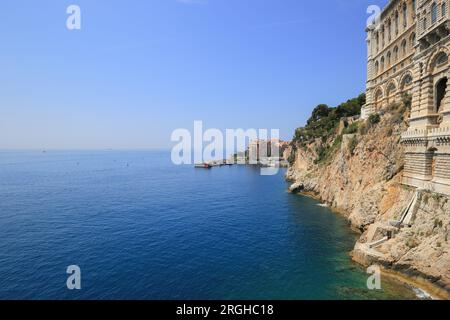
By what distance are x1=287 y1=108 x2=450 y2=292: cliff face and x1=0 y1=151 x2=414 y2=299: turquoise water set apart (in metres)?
2.31

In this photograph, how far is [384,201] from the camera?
30.8 metres

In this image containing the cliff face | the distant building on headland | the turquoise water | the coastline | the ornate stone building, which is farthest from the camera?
the distant building on headland

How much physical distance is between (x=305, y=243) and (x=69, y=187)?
55.5 meters

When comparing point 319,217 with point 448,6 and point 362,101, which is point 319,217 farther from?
point 362,101

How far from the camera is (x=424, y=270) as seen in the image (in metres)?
21.0

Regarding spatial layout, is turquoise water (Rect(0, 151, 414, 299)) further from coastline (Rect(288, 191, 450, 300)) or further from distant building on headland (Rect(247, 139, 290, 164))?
distant building on headland (Rect(247, 139, 290, 164))

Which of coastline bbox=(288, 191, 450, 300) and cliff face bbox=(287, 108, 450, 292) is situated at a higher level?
cliff face bbox=(287, 108, 450, 292)

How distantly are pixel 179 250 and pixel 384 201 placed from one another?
22.2 meters

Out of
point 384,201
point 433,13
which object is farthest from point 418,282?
point 433,13

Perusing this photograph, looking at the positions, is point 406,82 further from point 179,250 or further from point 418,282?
point 179,250

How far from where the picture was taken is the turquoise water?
67.5 ft

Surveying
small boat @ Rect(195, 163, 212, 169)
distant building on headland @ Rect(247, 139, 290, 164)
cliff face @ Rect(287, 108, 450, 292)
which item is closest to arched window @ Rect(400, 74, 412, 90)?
cliff face @ Rect(287, 108, 450, 292)

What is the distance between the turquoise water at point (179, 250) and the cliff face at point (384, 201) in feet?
7.58

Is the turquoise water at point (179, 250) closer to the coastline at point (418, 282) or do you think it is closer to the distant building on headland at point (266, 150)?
the coastline at point (418, 282)
